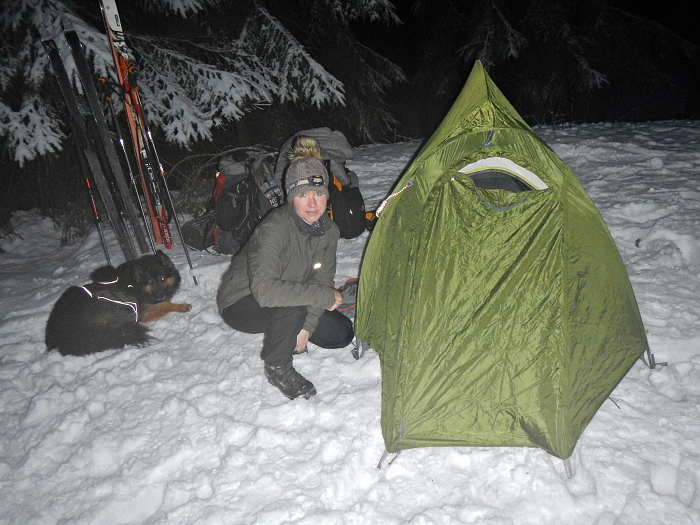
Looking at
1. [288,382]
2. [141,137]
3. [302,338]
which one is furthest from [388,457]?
[141,137]

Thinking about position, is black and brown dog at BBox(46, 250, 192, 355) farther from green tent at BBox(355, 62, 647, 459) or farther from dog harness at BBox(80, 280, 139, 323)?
green tent at BBox(355, 62, 647, 459)

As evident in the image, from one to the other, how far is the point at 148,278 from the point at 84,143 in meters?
1.95

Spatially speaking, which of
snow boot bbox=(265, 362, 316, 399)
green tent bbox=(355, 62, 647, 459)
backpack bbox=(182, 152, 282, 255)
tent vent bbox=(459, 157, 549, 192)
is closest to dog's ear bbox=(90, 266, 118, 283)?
backpack bbox=(182, 152, 282, 255)

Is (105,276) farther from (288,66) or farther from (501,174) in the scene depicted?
(288,66)

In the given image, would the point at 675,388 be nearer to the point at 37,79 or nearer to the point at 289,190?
the point at 289,190

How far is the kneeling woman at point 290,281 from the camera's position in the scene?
8.16 feet

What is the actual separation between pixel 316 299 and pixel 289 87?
4598 millimetres

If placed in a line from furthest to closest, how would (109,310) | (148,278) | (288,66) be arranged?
(288,66) → (148,278) → (109,310)

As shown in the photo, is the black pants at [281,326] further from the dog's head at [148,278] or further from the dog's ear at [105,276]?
the dog's ear at [105,276]

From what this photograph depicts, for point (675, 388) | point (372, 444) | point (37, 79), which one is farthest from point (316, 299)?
point (37, 79)

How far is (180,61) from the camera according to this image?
5.30 m

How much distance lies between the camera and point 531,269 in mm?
2100

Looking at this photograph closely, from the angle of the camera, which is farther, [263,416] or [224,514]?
[263,416]

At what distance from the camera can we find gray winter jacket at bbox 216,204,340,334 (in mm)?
2475
